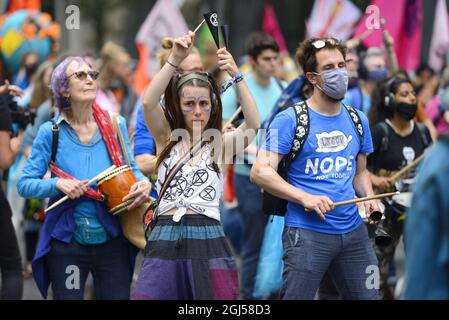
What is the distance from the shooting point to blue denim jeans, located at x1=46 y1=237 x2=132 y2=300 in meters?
6.21

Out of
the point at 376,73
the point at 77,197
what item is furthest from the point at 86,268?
the point at 376,73

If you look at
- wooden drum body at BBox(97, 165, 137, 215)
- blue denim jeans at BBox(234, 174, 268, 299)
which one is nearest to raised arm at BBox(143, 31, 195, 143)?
wooden drum body at BBox(97, 165, 137, 215)

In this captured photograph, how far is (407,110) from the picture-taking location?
7453 mm

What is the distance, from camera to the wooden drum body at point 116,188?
616cm

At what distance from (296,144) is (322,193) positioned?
1.00 feet

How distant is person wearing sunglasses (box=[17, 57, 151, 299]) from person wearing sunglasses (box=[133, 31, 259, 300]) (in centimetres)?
56

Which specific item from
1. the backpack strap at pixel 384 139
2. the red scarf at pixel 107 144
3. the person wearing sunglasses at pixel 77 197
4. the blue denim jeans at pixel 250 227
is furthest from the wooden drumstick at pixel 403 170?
the red scarf at pixel 107 144

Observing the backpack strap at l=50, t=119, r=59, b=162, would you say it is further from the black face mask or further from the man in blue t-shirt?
the black face mask

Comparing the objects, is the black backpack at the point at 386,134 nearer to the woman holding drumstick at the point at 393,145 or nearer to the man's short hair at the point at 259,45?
the woman holding drumstick at the point at 393,145

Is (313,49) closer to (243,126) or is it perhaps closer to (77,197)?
(243,126)

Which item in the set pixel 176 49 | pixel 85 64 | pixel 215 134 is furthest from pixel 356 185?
pixel 85 64

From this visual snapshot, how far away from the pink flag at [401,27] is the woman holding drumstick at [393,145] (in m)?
2.67
